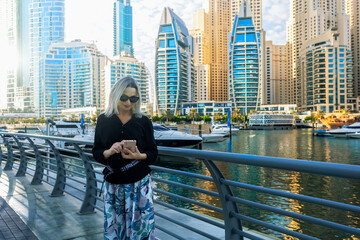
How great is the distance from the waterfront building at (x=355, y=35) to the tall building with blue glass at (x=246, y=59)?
59.9 m

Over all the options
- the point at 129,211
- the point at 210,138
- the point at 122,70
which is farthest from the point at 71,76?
the point at 129,211

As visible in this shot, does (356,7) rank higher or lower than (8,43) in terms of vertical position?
higher

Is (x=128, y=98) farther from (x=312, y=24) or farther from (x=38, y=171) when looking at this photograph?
(x=312, y=24)

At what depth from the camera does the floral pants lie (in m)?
2.47

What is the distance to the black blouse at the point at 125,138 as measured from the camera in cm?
245

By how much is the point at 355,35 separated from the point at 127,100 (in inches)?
8570

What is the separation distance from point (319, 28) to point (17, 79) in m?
195

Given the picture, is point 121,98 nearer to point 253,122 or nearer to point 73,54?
point 253,122

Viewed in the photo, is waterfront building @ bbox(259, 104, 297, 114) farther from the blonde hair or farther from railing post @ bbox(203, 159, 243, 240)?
the blonde hair

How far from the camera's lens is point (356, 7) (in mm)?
190500

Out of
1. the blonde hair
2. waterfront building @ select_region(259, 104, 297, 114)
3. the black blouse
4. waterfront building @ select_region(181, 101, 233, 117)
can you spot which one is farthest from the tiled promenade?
waterfront building @ select_region(259, 104, 297, 114)

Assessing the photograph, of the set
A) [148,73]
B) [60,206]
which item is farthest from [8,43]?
[60,206]

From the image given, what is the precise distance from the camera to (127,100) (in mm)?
2527

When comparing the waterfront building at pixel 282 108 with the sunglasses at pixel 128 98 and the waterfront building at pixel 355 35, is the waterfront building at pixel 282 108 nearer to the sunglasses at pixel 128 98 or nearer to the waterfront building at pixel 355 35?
the waterfront building at pixel 355 35
